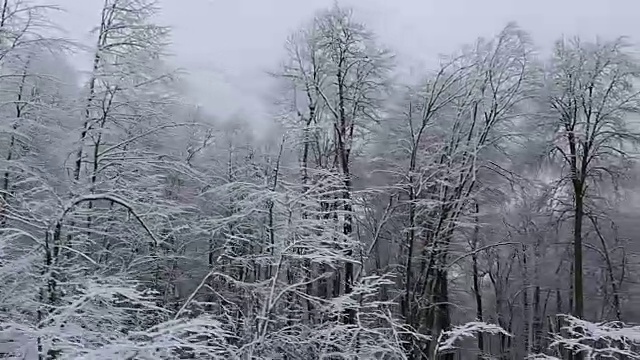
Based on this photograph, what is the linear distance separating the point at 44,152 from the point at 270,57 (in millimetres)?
9795

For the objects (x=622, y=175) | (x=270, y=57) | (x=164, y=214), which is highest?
(x=270, y=57)

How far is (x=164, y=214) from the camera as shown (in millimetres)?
10641

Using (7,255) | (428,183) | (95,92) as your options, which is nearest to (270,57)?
(428,183)

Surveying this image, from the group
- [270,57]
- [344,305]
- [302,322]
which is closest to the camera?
[344,305]

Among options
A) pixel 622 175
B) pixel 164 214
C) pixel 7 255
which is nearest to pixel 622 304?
pixel 622 175

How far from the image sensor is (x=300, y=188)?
11688 mm

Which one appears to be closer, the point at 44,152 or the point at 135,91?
the point at 135,91

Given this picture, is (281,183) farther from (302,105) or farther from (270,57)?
(270,57)

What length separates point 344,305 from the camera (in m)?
9.69

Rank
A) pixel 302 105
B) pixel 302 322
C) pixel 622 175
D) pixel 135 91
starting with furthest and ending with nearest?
pixel 302 105 → pixel 622 175 → pixel 135 91 → pixel 302 322

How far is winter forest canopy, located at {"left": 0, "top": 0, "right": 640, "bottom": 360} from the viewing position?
27.3 ft

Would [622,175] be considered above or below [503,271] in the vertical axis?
above

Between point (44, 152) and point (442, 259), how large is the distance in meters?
9.54

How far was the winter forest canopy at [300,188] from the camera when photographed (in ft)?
27.3
